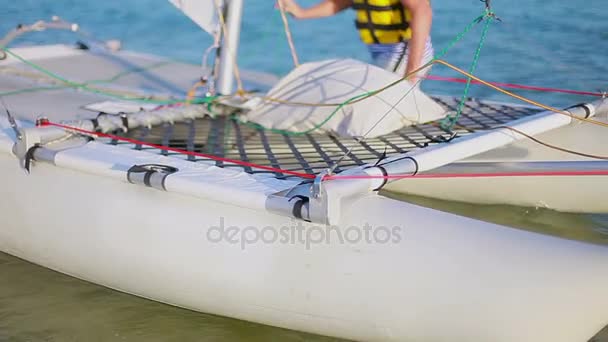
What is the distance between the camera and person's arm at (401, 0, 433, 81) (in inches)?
133

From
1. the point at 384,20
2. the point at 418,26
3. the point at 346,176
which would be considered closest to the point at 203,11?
the point at 384,20

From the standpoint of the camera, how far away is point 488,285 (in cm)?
219

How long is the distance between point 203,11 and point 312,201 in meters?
1.79

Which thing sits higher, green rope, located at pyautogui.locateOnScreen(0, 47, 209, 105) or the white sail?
the white sail

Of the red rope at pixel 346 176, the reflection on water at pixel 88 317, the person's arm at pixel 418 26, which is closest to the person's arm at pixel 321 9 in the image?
the person's arm at pixel 418 26

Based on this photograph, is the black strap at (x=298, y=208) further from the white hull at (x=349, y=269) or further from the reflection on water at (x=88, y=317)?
the reflection on water at (x=88, y=317)

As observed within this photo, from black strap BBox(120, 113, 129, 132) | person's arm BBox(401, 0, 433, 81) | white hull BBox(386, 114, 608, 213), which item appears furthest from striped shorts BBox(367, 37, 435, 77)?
black strap BBox(120, 113, 129, 132)

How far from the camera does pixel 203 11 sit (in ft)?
12.3

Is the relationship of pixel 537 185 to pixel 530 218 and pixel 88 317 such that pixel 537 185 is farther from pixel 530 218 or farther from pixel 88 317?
pixel 88 317

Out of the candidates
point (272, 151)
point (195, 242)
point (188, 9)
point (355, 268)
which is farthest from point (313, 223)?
point (188, 9)

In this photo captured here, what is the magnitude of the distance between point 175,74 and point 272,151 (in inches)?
62.5

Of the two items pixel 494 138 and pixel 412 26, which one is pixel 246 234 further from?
pixel 412 26
